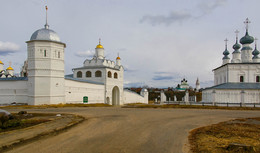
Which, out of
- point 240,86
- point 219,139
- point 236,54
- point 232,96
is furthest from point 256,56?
point 219,139

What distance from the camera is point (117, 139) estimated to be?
7.76 meters

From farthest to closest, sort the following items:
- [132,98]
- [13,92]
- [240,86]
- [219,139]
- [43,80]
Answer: [132,98] < [240,86] < [13,92] < [43,80] < [219,139]

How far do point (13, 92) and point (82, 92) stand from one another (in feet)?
28.3

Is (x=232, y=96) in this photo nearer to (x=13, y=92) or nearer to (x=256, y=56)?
(x=256, y=56)

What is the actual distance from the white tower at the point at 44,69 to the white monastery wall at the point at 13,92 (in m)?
1.48

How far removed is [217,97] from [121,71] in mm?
18865

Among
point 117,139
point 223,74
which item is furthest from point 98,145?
point 223,74

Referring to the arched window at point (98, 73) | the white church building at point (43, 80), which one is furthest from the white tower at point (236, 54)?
the white church building at point (43, 80)

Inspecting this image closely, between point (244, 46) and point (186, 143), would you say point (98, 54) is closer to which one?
point (244, 46)

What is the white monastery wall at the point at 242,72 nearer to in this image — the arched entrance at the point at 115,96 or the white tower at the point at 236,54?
the white tower at the point at 236,54

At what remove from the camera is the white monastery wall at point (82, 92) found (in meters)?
27.9

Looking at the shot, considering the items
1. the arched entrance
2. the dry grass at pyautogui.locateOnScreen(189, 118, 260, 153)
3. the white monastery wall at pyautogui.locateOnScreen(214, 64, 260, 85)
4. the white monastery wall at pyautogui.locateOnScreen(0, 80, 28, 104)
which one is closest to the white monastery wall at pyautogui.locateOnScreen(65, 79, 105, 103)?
the arched entrance

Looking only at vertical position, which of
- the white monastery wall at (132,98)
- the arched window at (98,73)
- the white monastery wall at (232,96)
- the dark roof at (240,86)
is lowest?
the white monastery wall at (132,98)

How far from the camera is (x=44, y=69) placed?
82.9 ft
